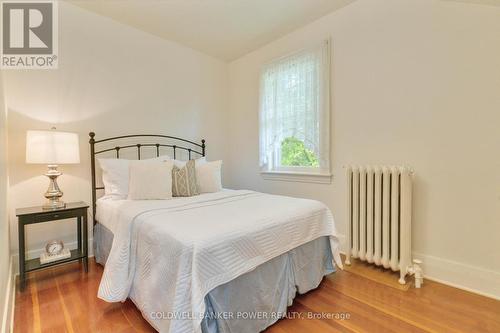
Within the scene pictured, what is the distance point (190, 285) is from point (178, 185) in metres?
1.39

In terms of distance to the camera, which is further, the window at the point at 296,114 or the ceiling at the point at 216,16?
the window at the point at 296,114

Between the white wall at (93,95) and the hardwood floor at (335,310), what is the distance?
30.1 inches

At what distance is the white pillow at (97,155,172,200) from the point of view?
7.43 feet

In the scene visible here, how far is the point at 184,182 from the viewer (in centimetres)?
241

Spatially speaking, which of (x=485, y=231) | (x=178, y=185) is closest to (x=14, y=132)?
(x=178, y=185)

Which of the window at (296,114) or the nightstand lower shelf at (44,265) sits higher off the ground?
the window at (296,114)

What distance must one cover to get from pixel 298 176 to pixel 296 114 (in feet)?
2.38

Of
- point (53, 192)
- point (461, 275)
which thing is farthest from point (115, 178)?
point (461, 275)

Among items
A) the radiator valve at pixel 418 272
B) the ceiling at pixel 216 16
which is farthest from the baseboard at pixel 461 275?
the ceiling at pixel 216 16

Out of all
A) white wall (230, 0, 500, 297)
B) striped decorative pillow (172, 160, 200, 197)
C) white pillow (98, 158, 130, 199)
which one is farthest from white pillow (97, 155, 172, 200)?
white wall (230, 0, 500, 297)

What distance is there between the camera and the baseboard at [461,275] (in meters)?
1.71

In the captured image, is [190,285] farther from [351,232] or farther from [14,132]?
[14,132]

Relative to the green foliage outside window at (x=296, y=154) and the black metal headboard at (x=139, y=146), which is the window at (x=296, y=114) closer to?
the green foliage outside window at (x=296, y=154)

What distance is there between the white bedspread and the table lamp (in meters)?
0.59
